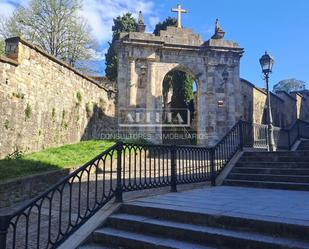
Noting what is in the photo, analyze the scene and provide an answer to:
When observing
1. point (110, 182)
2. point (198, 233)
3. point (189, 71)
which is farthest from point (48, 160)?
point (189, 71)

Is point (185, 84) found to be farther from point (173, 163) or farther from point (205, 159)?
point (173, 163)

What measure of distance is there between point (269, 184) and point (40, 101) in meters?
8.76

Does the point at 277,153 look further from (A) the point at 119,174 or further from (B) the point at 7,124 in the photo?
(B) the point at 7,124

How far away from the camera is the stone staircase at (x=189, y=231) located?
4.14 m

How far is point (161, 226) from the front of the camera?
191 inches

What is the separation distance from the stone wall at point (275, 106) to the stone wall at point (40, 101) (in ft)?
35.1

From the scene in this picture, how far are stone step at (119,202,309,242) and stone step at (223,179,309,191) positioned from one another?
379 centimetres

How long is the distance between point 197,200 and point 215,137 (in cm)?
1441

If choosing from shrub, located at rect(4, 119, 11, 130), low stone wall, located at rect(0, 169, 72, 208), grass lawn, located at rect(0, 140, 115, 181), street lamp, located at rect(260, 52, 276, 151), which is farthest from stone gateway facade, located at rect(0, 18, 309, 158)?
street lamp, located at rect(260, 52, 276, 151)

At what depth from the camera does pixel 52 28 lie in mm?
27312

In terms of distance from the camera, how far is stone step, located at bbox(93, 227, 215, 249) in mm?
4363

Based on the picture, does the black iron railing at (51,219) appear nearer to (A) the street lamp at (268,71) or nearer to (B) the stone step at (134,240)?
(B) the stone step at (134,240)

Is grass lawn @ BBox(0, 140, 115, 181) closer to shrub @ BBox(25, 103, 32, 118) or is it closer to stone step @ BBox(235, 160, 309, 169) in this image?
shrub @ BBox(25, 103, 32, 118)

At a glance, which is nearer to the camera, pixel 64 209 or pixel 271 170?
pixel 64 209
